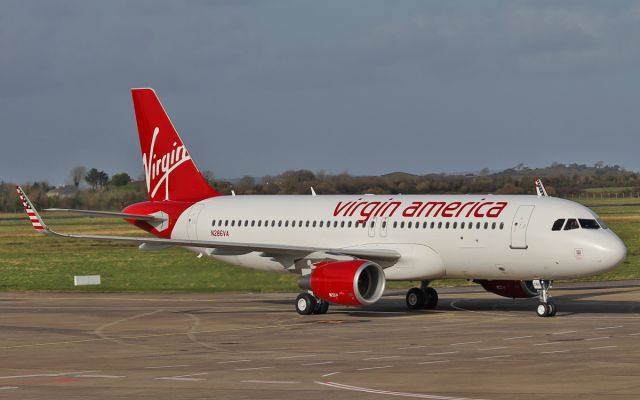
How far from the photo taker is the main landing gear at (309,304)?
40844 mm

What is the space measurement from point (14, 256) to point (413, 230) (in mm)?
37310

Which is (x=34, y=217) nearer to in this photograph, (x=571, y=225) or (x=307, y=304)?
(x=307, y=304)

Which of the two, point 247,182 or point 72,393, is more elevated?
point 247,182

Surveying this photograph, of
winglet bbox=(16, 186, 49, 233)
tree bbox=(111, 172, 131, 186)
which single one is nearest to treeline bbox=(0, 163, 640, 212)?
tree bbox=(111, 172, 131, 186)

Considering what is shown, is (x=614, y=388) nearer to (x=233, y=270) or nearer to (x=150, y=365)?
(x=150, y=365)

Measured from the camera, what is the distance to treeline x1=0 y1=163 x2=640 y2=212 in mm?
60906

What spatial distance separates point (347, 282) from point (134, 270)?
26.9 meters

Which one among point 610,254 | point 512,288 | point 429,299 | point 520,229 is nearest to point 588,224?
point 610,254

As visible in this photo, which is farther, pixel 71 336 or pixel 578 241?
pixel 578 241

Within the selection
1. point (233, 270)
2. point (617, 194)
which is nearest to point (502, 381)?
point (233, 270)

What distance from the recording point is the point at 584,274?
37812mm

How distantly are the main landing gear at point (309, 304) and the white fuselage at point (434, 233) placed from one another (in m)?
1.53
